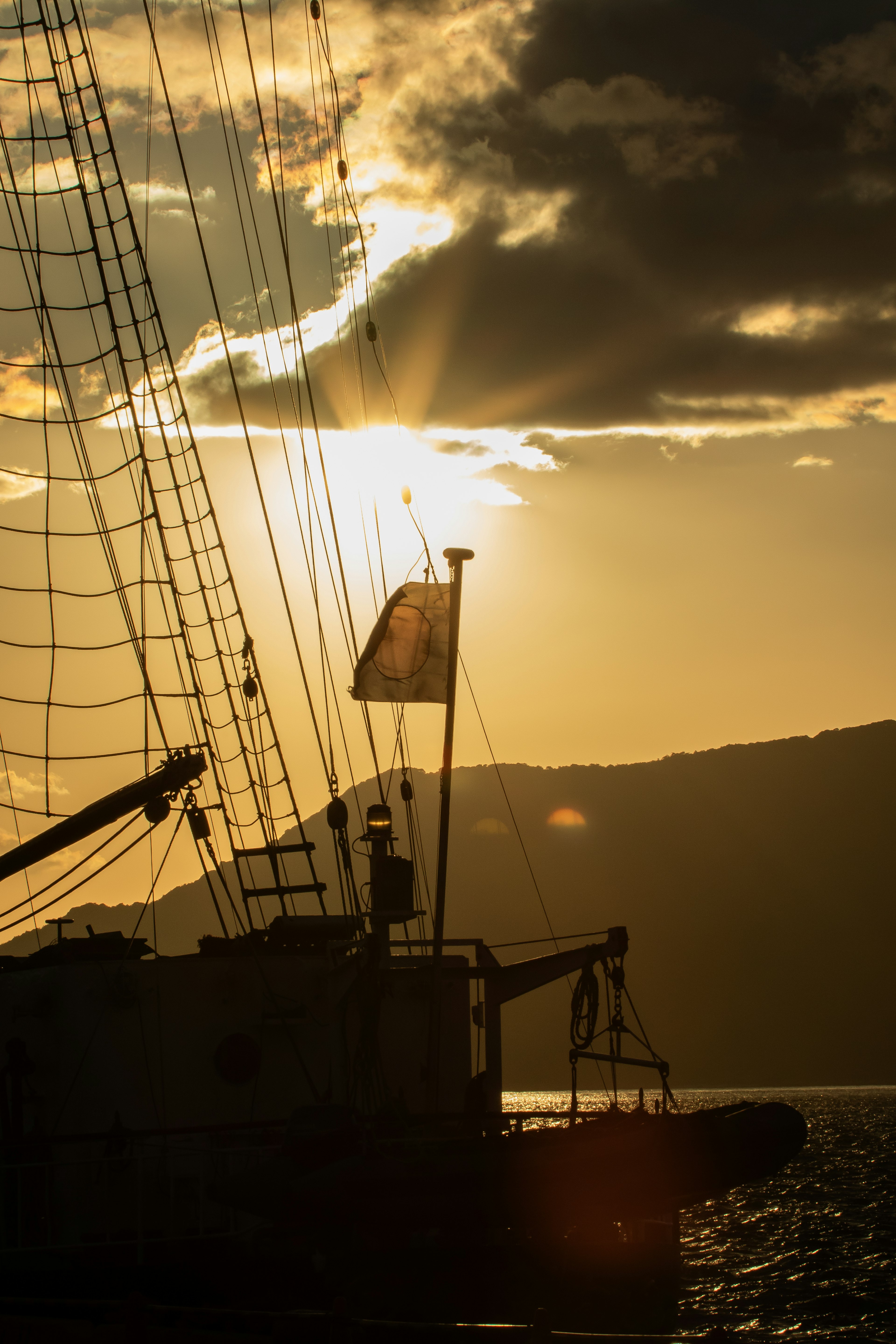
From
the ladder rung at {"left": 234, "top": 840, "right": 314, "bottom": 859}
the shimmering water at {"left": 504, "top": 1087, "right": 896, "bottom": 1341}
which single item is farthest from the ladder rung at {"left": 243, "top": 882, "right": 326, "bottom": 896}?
the shimmering water at {"left": 504, "top": 1087, "right": 896, "bottom": 1341}

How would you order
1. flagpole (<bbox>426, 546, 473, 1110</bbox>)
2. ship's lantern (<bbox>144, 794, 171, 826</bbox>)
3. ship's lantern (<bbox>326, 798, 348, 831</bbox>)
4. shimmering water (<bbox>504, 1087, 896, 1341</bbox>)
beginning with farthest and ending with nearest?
shimmering water (<bbox>504, 1087, 896, 1341</bbox>) < ship's lantern (<bbox>326, 798, 348, 831</bbox>) < ship's lantern (<bbox>144, 794, 171, 826</bbox>) < flagpole (<bbox>426, 546, 473, 1110</bbox>)

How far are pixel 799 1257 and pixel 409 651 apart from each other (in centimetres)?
3577

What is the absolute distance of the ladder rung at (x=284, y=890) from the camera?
66.7ft

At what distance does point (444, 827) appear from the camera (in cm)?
1952

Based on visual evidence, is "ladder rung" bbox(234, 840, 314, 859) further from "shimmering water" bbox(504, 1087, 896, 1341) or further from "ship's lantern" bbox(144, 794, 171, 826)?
"shimmering water" bbox(504, 1087, 896, 1341)

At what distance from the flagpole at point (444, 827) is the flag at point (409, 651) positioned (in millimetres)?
317

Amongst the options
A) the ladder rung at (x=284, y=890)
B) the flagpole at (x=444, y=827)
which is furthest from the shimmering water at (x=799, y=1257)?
the ladder rung at (x=284, y=890)

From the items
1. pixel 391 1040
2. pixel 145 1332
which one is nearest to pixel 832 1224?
pixel 391 1040

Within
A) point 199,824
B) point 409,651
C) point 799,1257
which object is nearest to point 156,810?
point 199,824

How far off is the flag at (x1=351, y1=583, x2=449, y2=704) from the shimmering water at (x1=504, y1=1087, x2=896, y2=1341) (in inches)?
370

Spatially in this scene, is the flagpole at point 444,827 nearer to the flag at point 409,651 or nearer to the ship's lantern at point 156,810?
the flag at point 409,651

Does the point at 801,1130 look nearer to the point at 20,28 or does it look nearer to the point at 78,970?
the point at 78,970

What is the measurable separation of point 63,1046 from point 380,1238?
23.3 ft

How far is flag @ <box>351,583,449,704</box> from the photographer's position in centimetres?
2053
